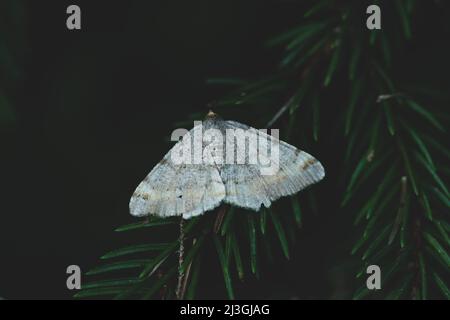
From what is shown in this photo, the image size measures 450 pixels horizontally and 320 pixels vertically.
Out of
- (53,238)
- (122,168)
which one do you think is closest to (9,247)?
(53,238)

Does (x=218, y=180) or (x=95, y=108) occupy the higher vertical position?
(x=95, y=108)

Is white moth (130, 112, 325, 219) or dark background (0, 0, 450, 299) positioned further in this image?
dark background (0, 0, 450, 299)

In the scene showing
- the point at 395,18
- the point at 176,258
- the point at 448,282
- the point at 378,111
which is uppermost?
the point at 395,18

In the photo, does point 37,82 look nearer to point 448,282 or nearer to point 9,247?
point 9,247

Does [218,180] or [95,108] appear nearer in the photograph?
[218,180]
